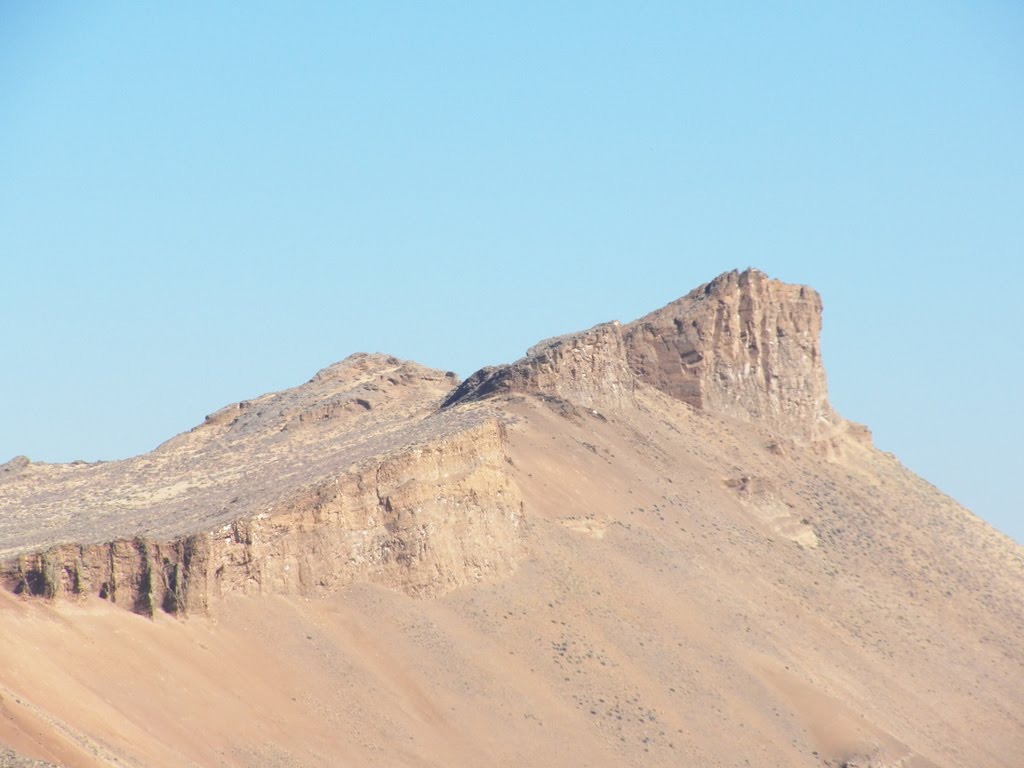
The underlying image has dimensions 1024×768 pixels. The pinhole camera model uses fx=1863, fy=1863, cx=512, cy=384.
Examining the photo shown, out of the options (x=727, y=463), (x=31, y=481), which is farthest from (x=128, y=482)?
(x=727, y=463)

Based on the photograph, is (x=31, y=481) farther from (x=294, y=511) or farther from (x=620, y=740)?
Result: (x=620, y=740)

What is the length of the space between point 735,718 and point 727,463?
19982 millimetres

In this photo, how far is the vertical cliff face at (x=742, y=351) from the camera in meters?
73.3

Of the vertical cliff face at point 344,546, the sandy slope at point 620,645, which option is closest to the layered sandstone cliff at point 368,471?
the vertical cliff face at point 344,546

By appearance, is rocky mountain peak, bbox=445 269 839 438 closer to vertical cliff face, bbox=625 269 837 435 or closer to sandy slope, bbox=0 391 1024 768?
vertical cliff face, bbox=625 269 837 435

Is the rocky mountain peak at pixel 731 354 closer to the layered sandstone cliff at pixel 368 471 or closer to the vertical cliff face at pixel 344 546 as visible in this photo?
the layered sandstone cliff at pixel 368 471

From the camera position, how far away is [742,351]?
7512cm

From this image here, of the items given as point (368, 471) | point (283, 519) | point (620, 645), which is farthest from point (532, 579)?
point (283, 519)

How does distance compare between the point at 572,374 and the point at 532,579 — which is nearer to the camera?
the point at 532,579

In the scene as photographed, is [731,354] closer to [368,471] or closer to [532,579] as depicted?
[532,579]

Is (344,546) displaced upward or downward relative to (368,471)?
downward

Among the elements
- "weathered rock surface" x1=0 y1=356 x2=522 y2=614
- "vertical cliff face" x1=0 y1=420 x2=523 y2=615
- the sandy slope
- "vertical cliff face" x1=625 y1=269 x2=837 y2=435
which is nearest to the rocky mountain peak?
"vertical cliff face" x1=625 y1=269 x2=837 y2=435

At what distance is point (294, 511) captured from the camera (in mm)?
46906

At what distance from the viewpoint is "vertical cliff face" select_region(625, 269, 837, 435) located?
73312mm
